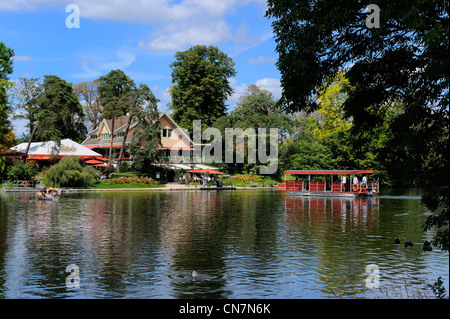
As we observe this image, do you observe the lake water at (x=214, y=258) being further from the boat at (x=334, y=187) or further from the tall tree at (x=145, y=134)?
the tall tree at (x=145, y=134)

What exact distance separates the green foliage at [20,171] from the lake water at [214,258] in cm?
3629

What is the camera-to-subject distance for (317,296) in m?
10.6

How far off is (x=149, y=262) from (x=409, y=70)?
8.80 metres

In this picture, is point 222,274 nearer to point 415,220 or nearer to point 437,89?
point 437,89

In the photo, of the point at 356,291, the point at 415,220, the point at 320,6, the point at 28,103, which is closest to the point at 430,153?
the point at 356,291

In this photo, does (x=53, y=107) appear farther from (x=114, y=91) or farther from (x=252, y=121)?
(x=252, y=121)

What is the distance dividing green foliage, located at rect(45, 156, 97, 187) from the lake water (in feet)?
104

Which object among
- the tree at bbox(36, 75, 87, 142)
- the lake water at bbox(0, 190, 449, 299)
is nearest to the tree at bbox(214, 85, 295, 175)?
the tree at bbox(36, 75, 87, 142)

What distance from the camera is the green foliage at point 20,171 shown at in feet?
192

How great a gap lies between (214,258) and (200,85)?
78829mm

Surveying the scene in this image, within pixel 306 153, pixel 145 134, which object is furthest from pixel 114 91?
pixel 306 153

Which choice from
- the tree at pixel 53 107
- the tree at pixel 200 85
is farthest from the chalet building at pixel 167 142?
the tree at pixel 53 107

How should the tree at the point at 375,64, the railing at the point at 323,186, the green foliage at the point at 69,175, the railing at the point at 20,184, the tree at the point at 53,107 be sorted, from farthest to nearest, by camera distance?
the tree at the point at 53,107 < the green foliage at the point at 69,175 < the railing at the point at 20,184 < the railing at the point at 323,186 < the tree at the point at 375,64

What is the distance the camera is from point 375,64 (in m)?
12.2
